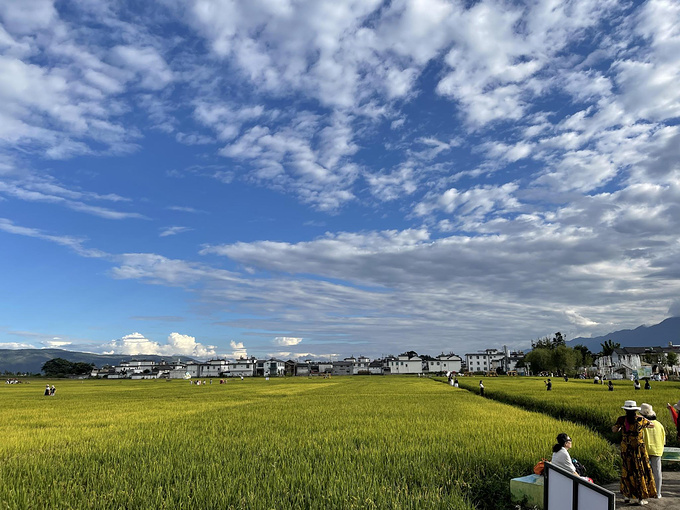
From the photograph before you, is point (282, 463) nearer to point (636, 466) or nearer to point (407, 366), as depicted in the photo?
point (636, 466)

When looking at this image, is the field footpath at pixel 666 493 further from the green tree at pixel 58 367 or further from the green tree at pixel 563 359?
the green tree at pixel 58 367

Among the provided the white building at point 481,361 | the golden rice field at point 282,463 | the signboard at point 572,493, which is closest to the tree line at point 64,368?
the white building at point 481,361

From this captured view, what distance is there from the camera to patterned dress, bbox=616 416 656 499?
914 centimetres

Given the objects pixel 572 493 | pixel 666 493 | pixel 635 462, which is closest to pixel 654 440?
pixel 635 462

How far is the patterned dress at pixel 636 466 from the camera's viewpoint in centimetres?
914

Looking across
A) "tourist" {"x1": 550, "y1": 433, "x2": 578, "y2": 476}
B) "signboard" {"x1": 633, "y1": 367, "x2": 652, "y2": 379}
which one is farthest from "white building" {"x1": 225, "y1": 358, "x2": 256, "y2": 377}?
"tourist" {"x1": 550, "y1": 433, "x2": 578, "y2": 476}

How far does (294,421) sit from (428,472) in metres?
10.4

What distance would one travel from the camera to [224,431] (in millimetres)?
16297

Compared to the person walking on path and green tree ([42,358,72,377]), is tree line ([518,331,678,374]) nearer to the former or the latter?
the person walking on path

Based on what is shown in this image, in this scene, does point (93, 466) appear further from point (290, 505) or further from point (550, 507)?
point (550, 507)

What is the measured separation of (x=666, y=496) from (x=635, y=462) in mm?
1656

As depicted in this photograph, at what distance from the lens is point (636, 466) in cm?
923

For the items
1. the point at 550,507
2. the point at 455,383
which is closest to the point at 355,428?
the point at 550,507

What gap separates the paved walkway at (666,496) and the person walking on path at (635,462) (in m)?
0.19
